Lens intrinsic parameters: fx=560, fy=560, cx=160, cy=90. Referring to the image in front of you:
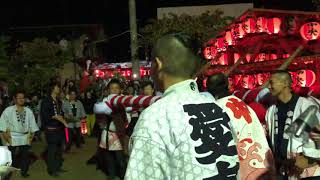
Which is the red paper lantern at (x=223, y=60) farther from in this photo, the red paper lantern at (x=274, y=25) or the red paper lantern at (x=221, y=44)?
the red paper lantern at (x=274, y=25)

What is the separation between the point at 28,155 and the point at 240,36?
952cm

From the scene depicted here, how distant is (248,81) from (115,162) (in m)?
10.5

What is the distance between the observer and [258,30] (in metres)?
17.5

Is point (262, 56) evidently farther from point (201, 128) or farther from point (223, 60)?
point (201, 128)

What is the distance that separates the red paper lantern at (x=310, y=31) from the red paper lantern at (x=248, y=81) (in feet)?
15.7

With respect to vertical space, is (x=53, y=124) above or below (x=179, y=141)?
below

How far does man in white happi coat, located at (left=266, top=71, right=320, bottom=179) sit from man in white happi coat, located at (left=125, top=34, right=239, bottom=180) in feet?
7.01

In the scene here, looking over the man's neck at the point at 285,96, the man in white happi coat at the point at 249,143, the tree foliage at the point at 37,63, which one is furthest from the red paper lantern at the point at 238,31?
the man in white happi coat at the point at 249,143

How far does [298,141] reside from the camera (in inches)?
192

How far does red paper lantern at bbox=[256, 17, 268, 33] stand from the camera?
665 inches

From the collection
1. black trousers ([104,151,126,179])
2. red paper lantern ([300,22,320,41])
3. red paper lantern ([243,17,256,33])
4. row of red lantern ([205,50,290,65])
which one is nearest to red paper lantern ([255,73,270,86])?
red paper lantern ([243,17,256,33])

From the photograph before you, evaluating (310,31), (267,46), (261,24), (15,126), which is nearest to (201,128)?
(15,126)

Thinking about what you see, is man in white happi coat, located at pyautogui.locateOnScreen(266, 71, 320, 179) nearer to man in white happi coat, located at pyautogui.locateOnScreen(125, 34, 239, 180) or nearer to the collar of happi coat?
man in white happi coat, located at pyautogui.locateOnScreen(125, 34, 239, 180)

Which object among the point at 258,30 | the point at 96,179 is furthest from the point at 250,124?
the point at 258,30
